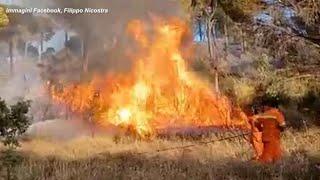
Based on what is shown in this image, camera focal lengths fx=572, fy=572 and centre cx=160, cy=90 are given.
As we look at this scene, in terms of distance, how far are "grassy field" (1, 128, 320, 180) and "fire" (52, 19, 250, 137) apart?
6.53 feet

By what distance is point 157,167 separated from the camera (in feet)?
29.6

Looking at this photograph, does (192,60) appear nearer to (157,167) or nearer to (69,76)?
(69,76)

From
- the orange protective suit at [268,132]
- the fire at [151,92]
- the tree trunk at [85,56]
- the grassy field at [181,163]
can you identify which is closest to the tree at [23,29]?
the tree trunk at [85,56]

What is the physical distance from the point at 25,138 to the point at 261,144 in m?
6.39

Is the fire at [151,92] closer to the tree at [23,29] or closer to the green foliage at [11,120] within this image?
the tree at [23,29]

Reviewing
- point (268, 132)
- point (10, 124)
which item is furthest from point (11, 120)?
point (268, 132)

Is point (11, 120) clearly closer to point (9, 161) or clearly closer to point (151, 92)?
point (9, 161)

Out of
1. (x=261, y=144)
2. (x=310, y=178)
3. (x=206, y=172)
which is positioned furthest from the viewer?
(x=261, y=144)

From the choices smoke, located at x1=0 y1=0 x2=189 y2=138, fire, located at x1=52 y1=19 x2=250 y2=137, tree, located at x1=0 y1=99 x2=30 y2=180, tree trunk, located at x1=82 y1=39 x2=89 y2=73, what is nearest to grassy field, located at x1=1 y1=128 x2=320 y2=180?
tree, located at x1=0 y1=99 x2=30 y2=180

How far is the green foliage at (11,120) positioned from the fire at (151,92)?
6875mm

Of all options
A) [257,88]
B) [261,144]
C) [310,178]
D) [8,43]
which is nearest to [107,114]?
[8,43]

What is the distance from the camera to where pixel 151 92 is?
52.5 ft

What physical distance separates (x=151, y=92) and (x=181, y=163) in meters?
6.71

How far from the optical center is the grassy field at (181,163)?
8.05 m
